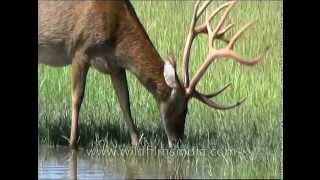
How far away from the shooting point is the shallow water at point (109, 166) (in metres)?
5.23

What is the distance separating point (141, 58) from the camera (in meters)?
5.43

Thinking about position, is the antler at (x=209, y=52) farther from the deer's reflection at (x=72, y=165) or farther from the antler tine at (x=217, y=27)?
the deer's reflection at (x=72, y=165)

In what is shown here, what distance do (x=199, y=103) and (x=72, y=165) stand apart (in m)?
0.71

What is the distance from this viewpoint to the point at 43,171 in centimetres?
526

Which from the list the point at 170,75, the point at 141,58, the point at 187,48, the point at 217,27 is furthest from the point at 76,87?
the point at 217,27

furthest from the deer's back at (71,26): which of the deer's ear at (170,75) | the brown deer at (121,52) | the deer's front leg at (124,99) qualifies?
the deer's ear at (170,75)

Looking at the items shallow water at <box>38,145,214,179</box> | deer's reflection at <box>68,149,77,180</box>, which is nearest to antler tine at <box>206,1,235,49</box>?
shallow water at <box>38,145,214,179</box>

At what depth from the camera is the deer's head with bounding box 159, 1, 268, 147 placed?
530 centimetres

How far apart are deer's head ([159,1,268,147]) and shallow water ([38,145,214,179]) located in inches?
5.3

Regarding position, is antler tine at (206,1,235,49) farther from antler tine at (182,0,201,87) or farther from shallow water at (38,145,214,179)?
shallow water at (38,145,214,179)

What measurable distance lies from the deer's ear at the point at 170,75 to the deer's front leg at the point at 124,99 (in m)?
0.21

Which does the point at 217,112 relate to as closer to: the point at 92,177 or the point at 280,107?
the point at 280,107

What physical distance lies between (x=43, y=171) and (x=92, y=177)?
25cm

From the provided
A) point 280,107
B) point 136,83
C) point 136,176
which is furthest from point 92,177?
point 280,107
